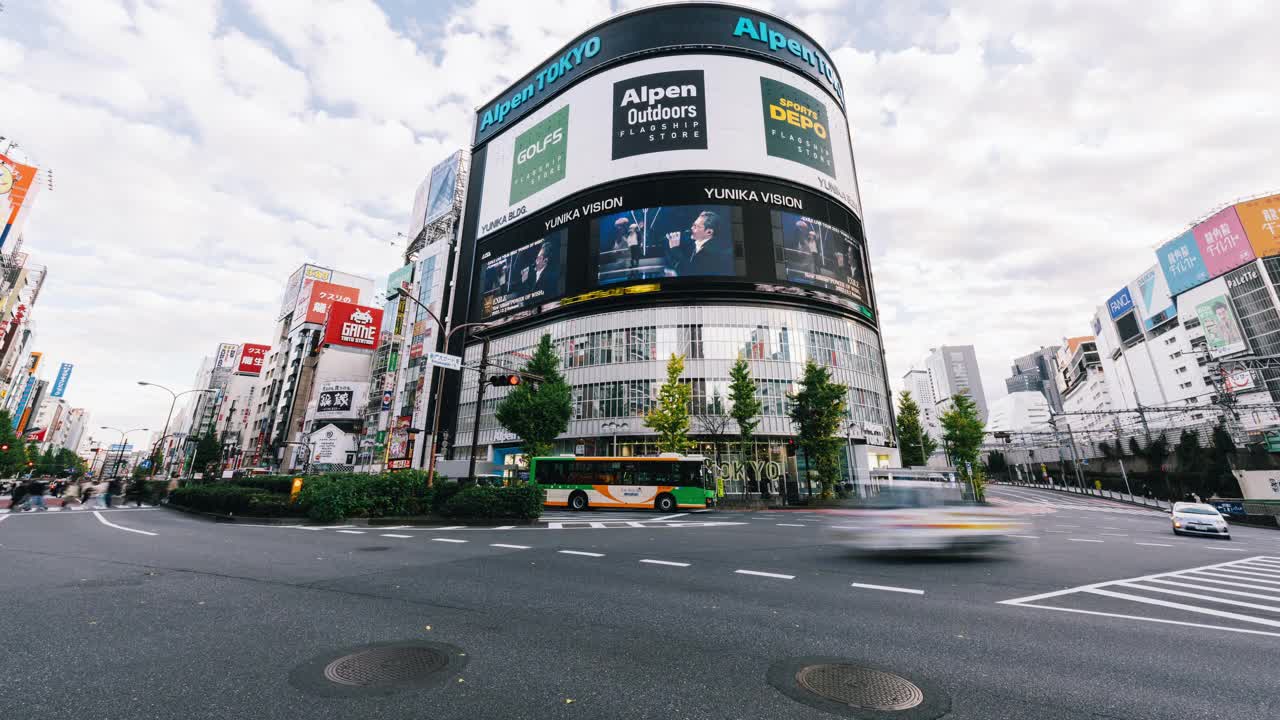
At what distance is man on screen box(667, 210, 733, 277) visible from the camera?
41.2 m

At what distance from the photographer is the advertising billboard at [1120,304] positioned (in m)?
95.1

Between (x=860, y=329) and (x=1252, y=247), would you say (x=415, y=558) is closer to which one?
(x=860, y=329)

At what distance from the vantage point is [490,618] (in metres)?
5.41

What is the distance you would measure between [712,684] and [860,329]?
4587 centimetres

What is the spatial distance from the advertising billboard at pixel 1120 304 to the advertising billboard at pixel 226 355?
688ft

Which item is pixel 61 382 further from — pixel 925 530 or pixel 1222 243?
pixel 1222 243

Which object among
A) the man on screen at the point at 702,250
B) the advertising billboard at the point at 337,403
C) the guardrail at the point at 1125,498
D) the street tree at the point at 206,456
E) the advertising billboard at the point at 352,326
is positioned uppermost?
the advertising billboard at the point at 352,326

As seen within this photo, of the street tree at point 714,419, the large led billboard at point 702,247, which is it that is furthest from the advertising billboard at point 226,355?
the street tree at point 714,419

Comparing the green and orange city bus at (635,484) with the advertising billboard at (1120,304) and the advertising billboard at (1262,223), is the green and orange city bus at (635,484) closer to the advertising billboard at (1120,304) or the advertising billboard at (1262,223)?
the advertising billboard at (1262,223)

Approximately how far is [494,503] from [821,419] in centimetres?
2413

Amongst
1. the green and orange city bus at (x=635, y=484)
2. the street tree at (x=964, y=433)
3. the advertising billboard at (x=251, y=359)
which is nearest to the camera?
the green and orange city bus at (x=635, y=484)

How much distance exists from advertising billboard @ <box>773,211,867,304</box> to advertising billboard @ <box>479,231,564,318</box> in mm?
20964

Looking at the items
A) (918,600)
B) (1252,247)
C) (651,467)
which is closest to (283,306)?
(651,467)

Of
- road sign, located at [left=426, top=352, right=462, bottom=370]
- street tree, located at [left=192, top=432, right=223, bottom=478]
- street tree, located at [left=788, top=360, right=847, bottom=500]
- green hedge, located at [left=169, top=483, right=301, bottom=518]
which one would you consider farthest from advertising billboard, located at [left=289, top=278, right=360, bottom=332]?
street tree, located at [left=788, top=360, right=847, bottom=500]
